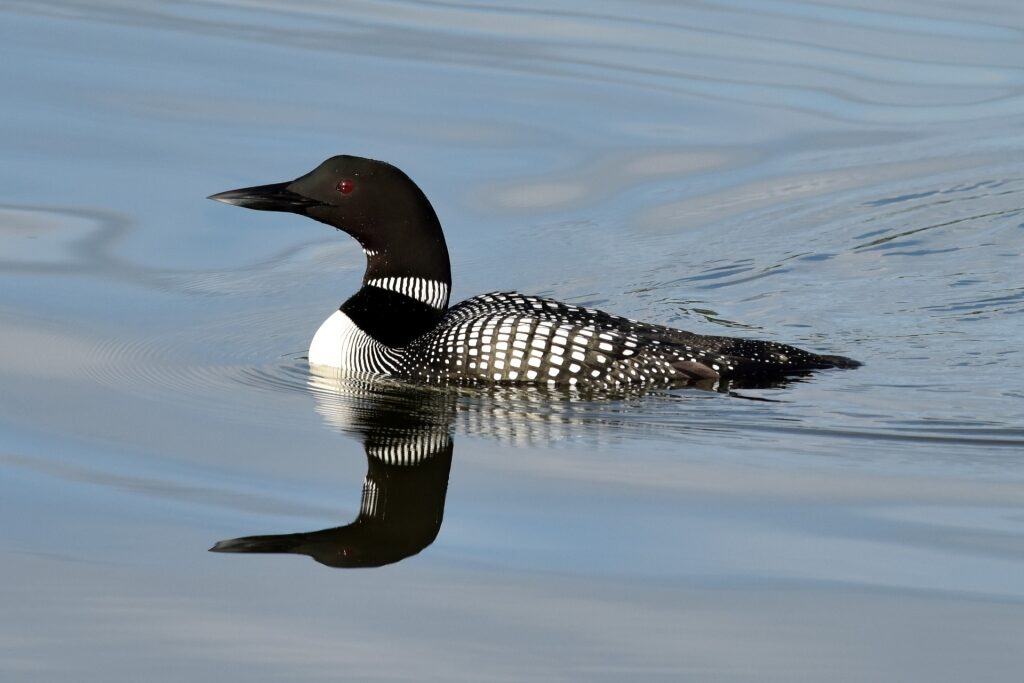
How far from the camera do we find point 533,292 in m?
8.08

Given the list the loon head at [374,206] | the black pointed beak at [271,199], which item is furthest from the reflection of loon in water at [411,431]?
the black pointed beak at [271,199]

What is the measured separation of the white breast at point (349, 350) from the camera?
6652 mm

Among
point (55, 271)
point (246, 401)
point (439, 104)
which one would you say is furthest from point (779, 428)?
point (439, 104)

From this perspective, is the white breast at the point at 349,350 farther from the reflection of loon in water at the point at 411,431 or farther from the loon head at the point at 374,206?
the loon head at the point at 374,206

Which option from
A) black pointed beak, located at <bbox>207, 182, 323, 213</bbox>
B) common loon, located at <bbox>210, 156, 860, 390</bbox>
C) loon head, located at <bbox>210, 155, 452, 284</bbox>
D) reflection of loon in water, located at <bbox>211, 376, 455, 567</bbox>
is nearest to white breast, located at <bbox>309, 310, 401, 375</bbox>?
common loon, located at <bbox>210, 156, 860, 390</bbox>

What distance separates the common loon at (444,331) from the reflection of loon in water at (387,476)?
0.62 feet

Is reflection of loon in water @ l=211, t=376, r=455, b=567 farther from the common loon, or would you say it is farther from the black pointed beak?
the black pointed beak

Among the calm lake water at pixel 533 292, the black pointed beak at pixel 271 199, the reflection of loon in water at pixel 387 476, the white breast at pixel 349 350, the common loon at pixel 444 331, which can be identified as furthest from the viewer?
the black pointed beak at pixel 271 199

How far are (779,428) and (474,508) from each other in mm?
1363

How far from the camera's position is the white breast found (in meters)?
6.65

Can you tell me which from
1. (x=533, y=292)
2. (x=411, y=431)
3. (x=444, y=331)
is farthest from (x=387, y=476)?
(x=533, y=292)

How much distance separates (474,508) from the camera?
5035 mm

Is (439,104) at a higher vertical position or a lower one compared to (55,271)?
higher

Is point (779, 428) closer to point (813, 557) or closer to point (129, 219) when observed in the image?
point (813, 557)
